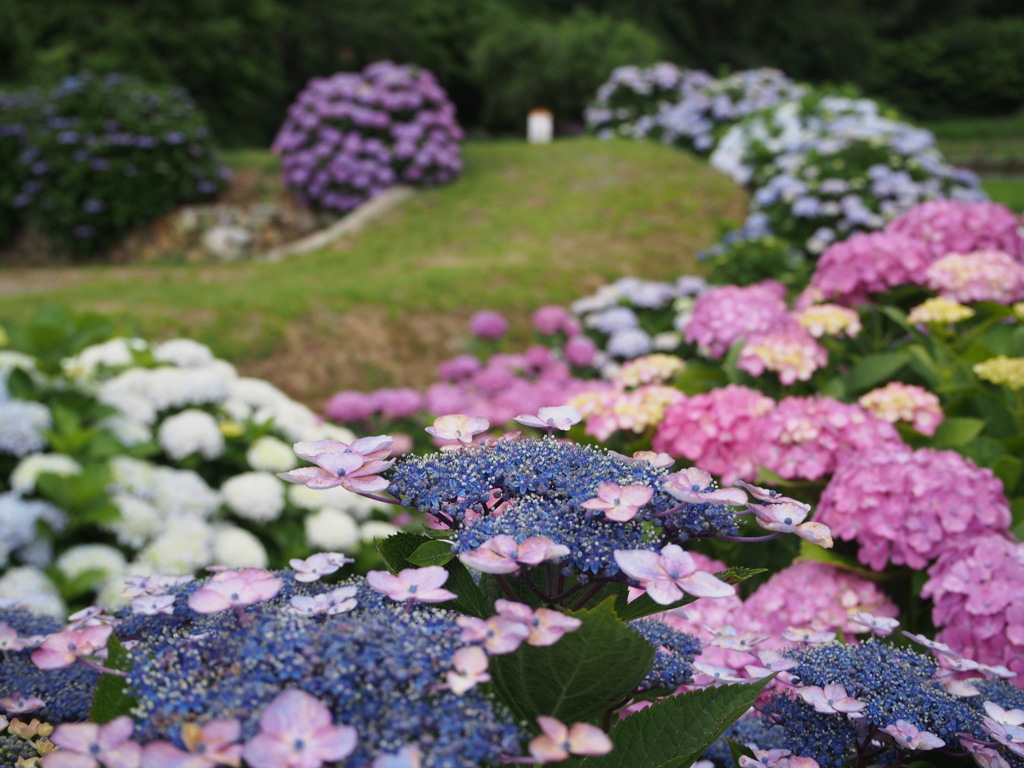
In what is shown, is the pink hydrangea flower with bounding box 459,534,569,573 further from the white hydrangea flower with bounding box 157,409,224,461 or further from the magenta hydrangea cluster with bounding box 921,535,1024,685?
the white hydrangea flower with bounding box 157,409,224,461

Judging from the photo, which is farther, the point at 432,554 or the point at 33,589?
the point at 33,589

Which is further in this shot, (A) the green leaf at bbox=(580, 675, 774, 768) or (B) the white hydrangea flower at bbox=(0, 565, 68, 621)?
(B) the white hydrangea flower at bbox=(0, 565, 68, 621)

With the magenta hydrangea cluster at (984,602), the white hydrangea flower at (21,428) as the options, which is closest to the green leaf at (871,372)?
the magenta hydrangea cluster at (984,602)

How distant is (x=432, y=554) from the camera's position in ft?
3.26

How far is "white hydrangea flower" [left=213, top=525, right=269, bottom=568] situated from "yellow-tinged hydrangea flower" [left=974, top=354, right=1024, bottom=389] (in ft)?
7.14

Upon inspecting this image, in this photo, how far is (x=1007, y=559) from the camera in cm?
170

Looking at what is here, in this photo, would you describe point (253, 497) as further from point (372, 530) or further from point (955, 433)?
point (955, 433)

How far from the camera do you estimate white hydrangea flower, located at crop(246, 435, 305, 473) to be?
3104 mm

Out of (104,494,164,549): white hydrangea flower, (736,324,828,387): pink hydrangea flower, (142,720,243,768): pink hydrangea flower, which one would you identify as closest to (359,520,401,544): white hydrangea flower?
(104,494,164,549): white hydrangea flower

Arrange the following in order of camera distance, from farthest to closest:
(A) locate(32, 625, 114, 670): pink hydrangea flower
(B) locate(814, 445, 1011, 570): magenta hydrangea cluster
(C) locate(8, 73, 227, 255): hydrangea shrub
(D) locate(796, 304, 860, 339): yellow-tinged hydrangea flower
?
(C) locate(8, 73, 227, 255): hydrangea shrub < (D) locate(796, 304, 860, 339): yellow-tinged hydrangea flower < (B) locate(814, 445, 1011, 570): magenta hydrangea cluster < (A) locate(32, 625, 114, 670): pink hydrangea flower

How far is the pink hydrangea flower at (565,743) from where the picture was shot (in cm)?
70

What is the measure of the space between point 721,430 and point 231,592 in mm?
1732

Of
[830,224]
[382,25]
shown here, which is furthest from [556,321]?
[382,25]

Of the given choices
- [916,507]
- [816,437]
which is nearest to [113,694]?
[916,507]
